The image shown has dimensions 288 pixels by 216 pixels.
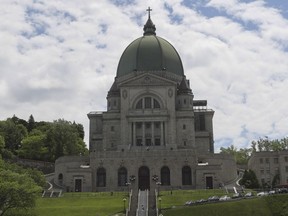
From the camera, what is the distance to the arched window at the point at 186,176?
104438mm

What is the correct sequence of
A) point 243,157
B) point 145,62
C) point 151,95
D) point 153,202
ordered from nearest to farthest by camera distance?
point 153,202, point 151,95, point 145,62, point 243,157

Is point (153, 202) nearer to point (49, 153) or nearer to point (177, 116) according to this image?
point (177, 116)

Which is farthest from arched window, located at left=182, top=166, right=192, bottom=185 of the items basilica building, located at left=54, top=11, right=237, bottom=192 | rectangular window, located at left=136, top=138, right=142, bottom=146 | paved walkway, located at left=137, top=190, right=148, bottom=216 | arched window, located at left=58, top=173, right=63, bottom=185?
arched window, located at left=58, top=173, right=63, bottom=185

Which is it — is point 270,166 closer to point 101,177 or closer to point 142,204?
point 101,177

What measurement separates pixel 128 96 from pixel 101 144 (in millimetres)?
12986

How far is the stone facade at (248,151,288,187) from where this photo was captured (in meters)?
113

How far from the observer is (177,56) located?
131 metres

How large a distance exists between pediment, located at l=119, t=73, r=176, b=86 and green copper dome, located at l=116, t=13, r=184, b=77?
22.5 ft

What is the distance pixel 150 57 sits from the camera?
127 meters

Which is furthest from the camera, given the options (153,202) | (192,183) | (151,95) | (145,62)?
(145,62)

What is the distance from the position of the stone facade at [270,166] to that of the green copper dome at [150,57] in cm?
2811

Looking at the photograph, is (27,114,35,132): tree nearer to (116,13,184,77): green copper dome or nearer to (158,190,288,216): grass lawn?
(116,13,184,77): green copper dome

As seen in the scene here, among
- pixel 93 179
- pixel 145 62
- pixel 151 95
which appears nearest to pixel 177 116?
pixel 151 95

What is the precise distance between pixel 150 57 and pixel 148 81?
9993 millimetres
